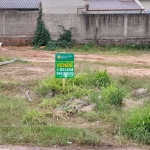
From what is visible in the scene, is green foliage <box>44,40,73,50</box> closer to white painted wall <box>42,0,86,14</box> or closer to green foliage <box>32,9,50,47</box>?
green foliage <box>32,9,50,47</box>

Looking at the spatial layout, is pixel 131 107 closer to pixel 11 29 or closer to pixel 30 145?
pixel 30 145

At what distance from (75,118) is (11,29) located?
13.6m

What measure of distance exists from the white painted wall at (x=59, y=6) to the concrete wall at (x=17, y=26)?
129 cm

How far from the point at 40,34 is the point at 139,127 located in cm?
1396

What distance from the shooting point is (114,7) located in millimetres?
27000

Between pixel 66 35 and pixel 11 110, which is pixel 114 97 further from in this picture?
pixel 66 35

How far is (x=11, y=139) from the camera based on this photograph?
16.2 ft

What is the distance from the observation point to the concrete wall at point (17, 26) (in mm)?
18609

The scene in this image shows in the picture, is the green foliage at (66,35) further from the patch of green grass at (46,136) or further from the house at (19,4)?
the patch of green grass at (46,136)

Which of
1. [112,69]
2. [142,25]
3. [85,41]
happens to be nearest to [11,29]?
[85,41]

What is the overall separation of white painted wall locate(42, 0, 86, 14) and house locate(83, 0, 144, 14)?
3605mm

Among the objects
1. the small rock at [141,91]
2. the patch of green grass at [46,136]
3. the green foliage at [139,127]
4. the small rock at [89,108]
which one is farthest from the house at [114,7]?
the patch of green grass at [46,136]

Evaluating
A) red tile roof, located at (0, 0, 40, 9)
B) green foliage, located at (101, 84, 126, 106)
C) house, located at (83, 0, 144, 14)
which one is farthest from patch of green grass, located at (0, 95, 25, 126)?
house, located at (83, 0, 144, 14)

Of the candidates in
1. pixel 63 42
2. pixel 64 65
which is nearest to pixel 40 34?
pixel 63 42
